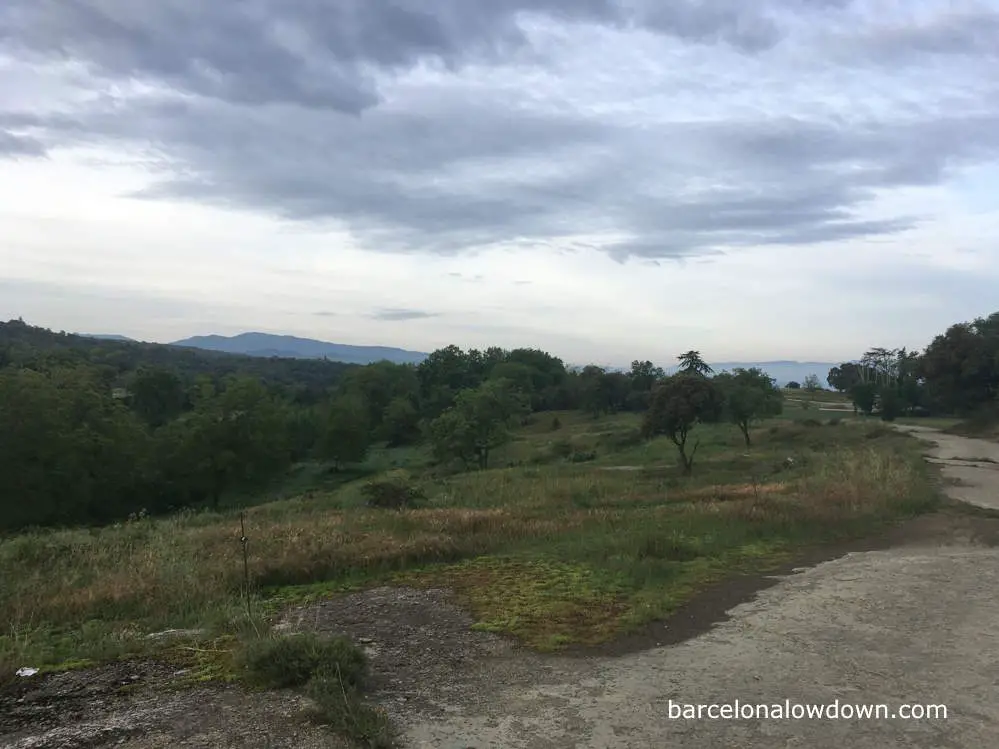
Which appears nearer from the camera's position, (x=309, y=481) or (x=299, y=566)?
(x=299, y=566)

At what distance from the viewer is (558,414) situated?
8488 cm

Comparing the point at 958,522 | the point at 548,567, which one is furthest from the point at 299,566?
the point at 958,522

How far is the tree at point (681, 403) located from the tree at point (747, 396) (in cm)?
697

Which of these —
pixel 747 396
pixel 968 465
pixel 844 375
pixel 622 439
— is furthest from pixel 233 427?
pixel 844 375

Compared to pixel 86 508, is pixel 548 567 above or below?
above

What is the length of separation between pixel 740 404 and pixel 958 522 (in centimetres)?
2494

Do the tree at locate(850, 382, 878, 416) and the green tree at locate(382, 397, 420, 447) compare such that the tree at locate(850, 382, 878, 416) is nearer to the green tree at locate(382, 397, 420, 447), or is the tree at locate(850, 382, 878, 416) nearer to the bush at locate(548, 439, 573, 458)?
the bush at locate(548, 439, 573, 458)

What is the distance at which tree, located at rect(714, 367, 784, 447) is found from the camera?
3941 cm

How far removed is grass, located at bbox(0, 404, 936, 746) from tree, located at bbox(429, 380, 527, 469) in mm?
22498

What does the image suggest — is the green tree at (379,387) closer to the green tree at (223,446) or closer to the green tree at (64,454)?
the green tree at (223,446)

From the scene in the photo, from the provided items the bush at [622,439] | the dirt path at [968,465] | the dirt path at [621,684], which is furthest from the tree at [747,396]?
the dirt path at [621,684]

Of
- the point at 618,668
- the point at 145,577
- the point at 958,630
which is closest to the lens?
the point at 618,668

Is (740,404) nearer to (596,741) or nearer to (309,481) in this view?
(309,481)

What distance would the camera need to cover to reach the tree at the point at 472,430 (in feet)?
141
